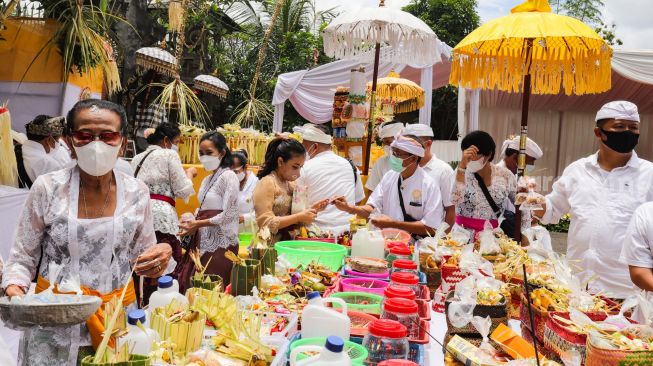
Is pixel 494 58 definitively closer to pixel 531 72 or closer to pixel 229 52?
pixel 531 72

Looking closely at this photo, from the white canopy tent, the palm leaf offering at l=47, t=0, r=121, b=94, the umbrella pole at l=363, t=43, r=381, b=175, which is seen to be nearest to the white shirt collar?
the palm leaf offering at l=47, t=0, r=121, b=94

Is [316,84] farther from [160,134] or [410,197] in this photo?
[410,197]

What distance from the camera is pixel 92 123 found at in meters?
1.97

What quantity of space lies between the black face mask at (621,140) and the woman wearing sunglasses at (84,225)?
7.74ft

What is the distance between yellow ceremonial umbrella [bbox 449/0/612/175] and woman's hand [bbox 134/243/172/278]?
2.37 m

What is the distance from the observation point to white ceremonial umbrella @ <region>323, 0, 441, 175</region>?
5723 millimetres

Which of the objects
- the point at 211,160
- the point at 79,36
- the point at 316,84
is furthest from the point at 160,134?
the point at 316,84

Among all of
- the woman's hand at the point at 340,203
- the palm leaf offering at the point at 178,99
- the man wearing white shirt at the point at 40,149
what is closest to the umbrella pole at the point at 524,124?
the woman's hand at the point at 340,203

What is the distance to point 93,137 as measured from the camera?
1.96 meters

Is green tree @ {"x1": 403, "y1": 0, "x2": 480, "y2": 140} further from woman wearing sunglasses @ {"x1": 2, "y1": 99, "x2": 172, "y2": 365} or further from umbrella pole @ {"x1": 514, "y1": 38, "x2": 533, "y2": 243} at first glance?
woman wearing sunglasses @ {"x1": 2, "y1": 99, "x2": 172, "y2": 365}

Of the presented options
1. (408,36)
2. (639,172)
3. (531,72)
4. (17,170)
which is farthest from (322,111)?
(639,172)

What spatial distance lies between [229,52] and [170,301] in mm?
19366

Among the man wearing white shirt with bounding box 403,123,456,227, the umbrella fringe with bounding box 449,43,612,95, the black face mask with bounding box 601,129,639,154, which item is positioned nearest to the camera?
the black face mask with bounding box 601,129,639,154

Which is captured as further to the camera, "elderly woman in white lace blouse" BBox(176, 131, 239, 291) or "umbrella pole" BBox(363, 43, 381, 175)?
"umbrella pole" BBox(363, 43, 381, 175)
